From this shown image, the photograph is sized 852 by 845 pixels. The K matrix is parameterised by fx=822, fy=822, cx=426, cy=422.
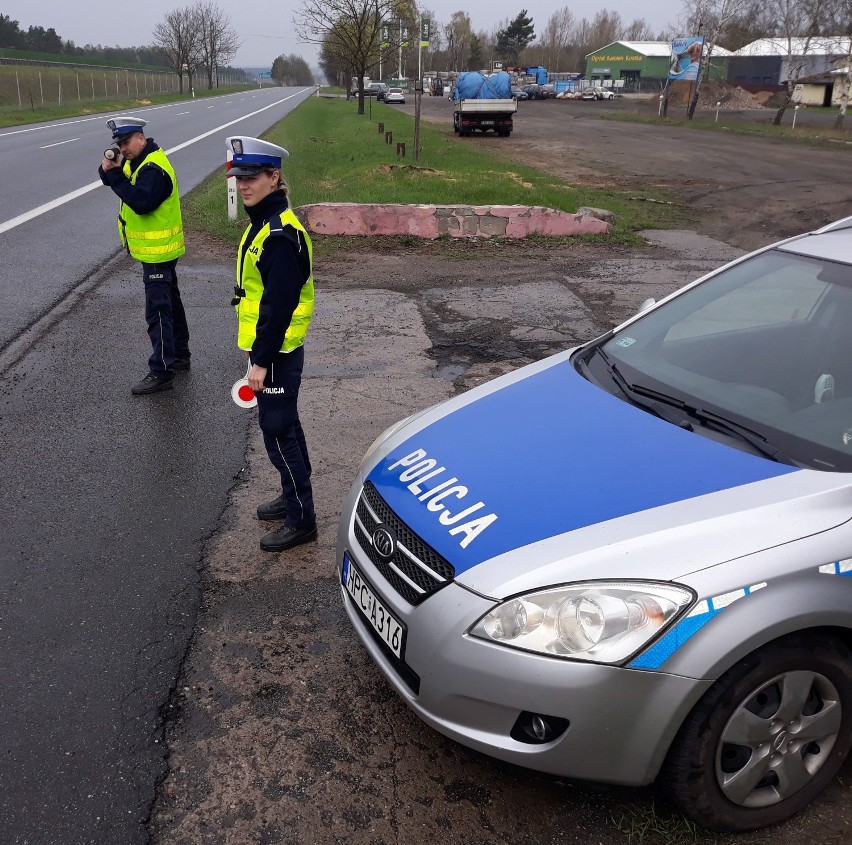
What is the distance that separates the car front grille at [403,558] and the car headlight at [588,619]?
23cm

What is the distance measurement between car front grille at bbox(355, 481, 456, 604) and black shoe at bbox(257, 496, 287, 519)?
1318 millimetres

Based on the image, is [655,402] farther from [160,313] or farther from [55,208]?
[55,208]

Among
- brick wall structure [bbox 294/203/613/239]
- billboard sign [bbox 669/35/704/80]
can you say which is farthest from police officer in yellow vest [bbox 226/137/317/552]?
billboard sign [bbox 669/35/704/80]

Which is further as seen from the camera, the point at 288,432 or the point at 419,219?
the point at 419,219

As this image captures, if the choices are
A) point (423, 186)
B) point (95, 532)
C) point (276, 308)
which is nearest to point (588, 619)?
point (276, 308)

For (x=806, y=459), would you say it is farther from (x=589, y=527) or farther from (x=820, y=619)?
(x=589, y=527)

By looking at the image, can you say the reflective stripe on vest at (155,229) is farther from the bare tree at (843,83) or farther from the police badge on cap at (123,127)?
the bare tree at (843,83)

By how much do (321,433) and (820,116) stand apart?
56164 mm

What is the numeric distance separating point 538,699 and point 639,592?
40 cm

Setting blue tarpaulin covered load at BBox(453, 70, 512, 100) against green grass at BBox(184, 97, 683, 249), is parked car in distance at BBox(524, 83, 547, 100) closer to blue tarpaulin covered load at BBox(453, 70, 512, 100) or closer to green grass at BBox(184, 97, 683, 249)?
blue tarpaulin covered load at BBox(453, 70, 512, 100)

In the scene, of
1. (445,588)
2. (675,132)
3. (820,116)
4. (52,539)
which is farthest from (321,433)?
(820,116)

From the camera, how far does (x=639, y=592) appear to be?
223cm

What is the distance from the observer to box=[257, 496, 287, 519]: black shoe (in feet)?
13.9

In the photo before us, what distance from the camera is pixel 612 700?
2193 mm
